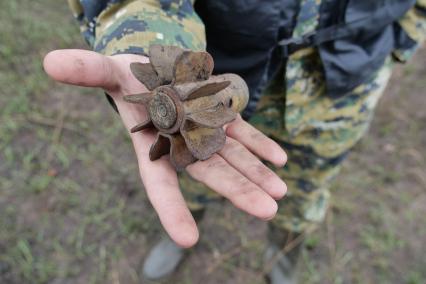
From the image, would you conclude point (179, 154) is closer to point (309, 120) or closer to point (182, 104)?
point (182, 104)

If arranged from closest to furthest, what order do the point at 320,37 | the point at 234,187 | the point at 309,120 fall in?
the point at 234,187
the point at 320,37
the point at 309,120

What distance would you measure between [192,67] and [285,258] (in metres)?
1.79

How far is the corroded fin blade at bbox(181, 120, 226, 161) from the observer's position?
1.37m

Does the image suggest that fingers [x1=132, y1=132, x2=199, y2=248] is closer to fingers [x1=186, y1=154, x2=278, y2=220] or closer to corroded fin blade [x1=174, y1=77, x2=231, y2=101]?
fingers [x1=186, y1=154, x2=278, y2=220]

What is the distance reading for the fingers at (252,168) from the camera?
134 cm

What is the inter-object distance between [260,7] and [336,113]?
2.30 feet

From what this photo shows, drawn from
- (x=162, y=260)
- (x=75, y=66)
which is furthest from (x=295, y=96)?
(x=162, y=260)

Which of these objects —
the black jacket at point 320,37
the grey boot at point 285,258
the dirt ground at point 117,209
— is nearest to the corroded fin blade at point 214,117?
the black jacket at point 320,37

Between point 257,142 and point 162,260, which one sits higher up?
point 257,142

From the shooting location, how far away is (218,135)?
4.73ft

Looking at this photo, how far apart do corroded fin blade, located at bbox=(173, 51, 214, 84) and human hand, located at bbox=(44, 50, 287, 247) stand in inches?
8.1

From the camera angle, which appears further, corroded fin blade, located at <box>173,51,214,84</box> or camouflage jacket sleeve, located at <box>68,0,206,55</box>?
camouflage jacket sleeve, located at <box>68,0,206,55</box>

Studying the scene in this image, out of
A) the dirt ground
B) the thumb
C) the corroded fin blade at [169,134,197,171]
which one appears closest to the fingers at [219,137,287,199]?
the corroded fin blade at [169,134,197,171]

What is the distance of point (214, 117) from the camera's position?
138cm
